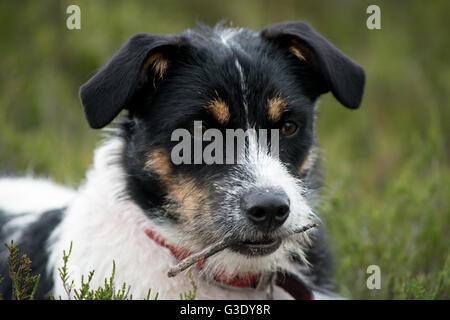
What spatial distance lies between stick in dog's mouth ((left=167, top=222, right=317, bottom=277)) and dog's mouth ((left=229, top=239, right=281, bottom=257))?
0.19 ft

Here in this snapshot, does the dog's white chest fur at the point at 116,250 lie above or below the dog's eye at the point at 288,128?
below

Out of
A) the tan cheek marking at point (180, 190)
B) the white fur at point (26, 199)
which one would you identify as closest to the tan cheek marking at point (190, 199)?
the tan cheek marking at point (180, 190)

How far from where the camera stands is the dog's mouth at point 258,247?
2990 millimetres

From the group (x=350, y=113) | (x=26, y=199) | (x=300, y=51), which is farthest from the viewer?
(x=350, y=113)

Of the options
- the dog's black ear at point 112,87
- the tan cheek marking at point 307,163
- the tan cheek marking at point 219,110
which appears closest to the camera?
the dog's black ear at point 112,87

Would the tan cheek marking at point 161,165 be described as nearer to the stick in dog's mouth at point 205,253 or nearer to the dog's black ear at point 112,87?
the dog's black ear at point 112,87

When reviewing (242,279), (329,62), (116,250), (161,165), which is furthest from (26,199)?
(329,62)

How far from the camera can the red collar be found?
127 inches

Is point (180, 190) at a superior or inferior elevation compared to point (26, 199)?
superior

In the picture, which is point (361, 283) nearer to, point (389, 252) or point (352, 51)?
point (389, 252)

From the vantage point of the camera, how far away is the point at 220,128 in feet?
10.2

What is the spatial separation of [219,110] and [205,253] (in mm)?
769

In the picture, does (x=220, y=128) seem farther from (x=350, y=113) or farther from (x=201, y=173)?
(x=350, y=113)

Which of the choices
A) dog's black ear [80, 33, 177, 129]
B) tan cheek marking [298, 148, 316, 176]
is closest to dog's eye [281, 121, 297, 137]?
tan cheek marking [298, 148, 316, 176]
